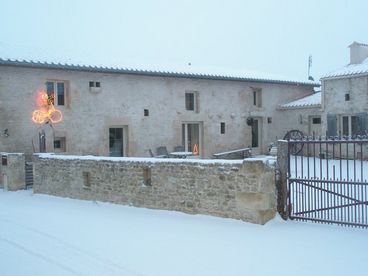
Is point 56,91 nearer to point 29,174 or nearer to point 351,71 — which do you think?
point 29,174

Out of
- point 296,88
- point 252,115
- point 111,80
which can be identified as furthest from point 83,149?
point 296,88

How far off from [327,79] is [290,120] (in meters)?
4.15

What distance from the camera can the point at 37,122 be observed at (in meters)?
15.4

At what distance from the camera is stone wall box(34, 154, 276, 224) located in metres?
7.99

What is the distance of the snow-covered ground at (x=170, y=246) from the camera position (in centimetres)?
584

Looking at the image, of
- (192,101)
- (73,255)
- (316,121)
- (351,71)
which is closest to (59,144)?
(192,101)

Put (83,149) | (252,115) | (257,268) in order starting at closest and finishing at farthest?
1. (257,268)
2. (83,149)
3. (252,115)

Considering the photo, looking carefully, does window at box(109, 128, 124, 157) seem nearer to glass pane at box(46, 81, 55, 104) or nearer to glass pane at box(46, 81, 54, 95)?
glass pane at box(46, 81, 55, 104)

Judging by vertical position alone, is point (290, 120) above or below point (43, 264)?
above

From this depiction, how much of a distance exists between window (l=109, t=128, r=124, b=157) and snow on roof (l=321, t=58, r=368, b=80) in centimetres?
1012

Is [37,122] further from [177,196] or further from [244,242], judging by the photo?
[244,242]

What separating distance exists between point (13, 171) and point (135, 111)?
630cm

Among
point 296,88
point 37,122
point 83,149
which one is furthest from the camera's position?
point 296,88

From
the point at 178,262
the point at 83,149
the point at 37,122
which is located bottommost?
the point at 178,262
